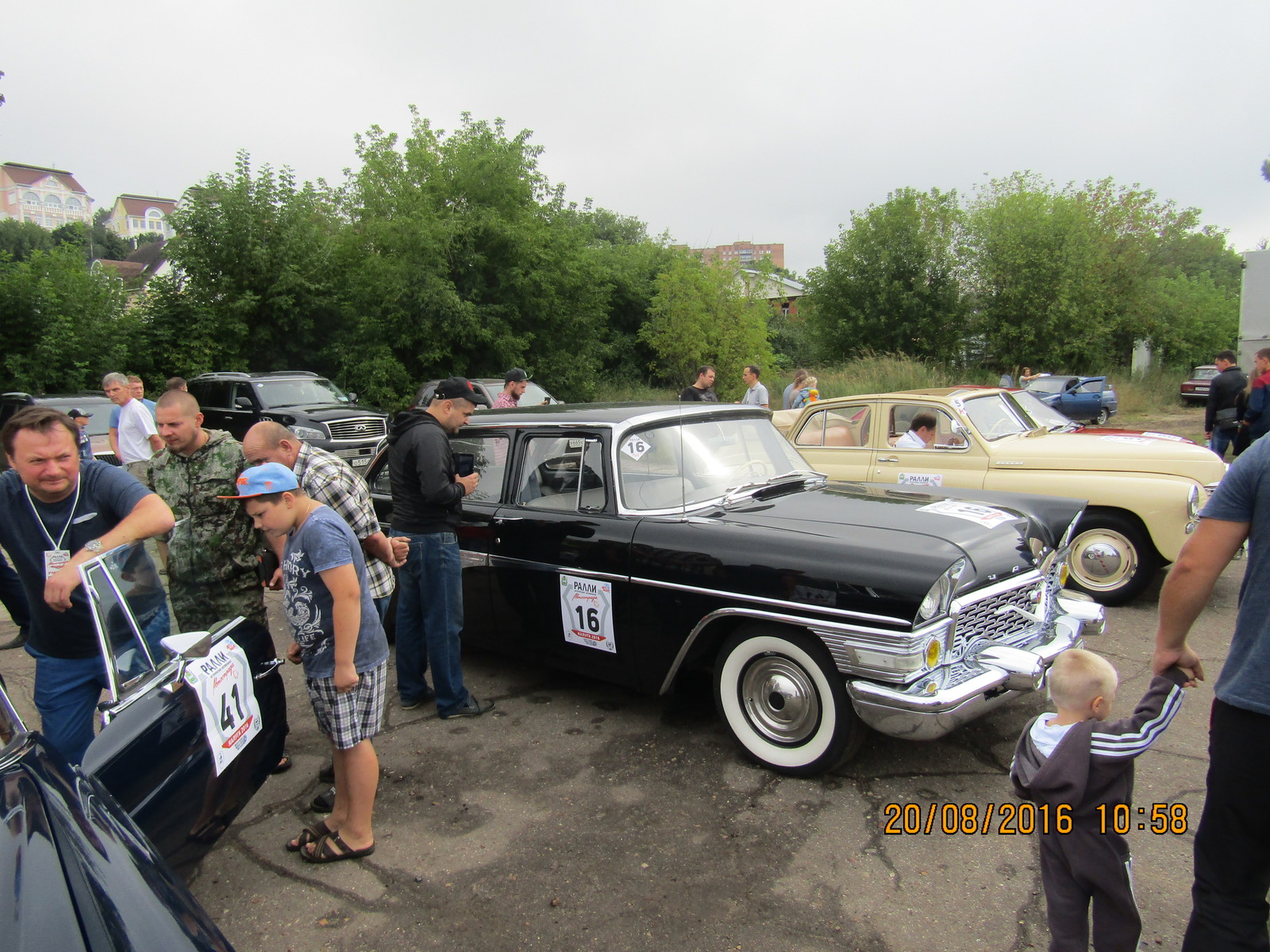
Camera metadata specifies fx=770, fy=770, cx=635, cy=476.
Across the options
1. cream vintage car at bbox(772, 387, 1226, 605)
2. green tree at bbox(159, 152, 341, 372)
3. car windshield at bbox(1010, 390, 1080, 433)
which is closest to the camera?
cream vintage car at bbox(772, 387, 1226, 605)

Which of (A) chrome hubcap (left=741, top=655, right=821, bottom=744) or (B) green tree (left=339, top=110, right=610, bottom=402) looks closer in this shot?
(A) chrome hubcap (left=741, top=655, right=821, bottom=744)

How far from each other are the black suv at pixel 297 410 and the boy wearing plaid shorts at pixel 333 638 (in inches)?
428

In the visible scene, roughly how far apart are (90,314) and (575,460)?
1793 cm

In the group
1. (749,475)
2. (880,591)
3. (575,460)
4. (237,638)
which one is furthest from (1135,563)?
(237,638)

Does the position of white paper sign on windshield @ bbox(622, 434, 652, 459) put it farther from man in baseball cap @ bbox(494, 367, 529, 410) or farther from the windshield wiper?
man in baseball cap @ bbox(494, 367, 529, 410)

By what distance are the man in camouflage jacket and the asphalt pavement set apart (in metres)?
0.97

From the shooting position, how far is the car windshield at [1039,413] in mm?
7422

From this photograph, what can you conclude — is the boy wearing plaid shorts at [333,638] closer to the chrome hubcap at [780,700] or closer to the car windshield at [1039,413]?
the chrome hubcap at [780,700]

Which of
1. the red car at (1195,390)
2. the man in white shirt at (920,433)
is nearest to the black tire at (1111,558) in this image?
the man in white shirt at (920,433)

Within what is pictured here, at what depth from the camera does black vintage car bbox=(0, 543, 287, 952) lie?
4.63 ft

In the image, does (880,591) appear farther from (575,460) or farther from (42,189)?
(42,189)

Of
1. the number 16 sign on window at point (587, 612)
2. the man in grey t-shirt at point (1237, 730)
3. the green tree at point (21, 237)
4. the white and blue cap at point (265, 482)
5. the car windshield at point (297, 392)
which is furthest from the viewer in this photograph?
the green tree at point (21, 237)

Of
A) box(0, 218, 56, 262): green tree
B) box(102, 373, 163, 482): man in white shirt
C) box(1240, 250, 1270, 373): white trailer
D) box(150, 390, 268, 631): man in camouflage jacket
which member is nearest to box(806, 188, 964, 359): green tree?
box(1240, 250, 1270, 373): white trailer

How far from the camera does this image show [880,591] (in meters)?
3.19
